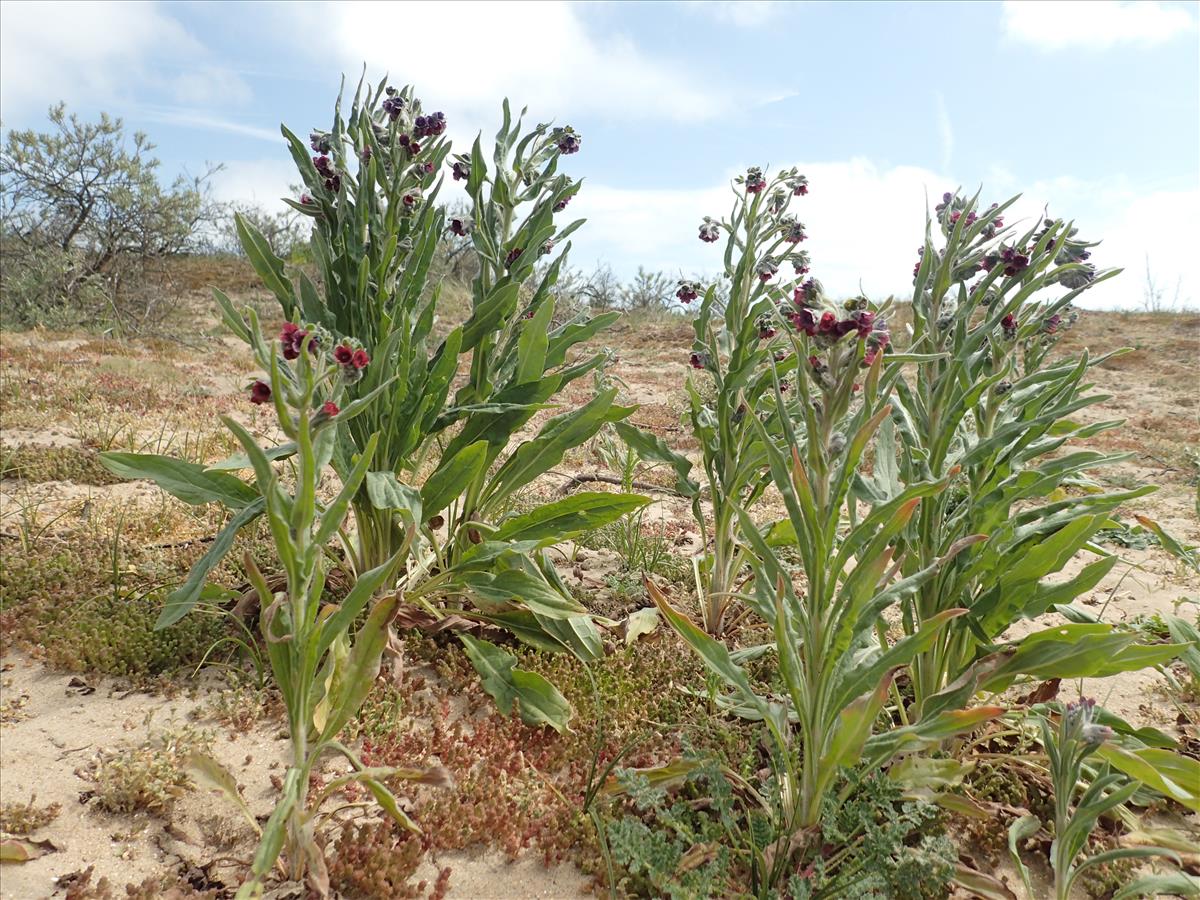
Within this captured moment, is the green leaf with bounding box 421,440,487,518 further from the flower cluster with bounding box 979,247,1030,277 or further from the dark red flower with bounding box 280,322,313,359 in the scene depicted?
the flower cluster with bounding box 979,247,1030,277

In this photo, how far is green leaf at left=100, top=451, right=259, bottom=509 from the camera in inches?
106

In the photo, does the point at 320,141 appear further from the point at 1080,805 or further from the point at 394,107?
the point at 1080,805

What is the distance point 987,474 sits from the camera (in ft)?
8.07

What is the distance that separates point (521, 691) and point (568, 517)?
A: 0.71 meters

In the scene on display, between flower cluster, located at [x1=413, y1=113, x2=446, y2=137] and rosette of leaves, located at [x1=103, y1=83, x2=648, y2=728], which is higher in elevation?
flower cluster, located at [x1=413, y1=113, x2=446, y2=137]

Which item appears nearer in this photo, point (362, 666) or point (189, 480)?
point (362, 666)

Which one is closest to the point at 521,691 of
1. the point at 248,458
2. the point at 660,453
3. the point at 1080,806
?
the point at 248,458

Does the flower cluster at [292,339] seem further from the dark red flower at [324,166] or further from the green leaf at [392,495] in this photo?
the dark red flower at [324,166]

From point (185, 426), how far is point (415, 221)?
3.96m

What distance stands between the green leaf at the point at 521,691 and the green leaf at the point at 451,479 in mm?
603

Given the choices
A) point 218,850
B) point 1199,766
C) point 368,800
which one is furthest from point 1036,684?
point 218,850

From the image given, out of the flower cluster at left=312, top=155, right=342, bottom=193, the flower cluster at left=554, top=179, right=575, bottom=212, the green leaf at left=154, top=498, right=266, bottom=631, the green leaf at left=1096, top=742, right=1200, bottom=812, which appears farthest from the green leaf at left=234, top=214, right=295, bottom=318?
the green leaf at left=1096, top=742, right=1200, bottom=812

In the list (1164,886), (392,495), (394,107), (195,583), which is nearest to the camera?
(1164,886)

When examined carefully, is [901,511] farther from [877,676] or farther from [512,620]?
[512,620]
